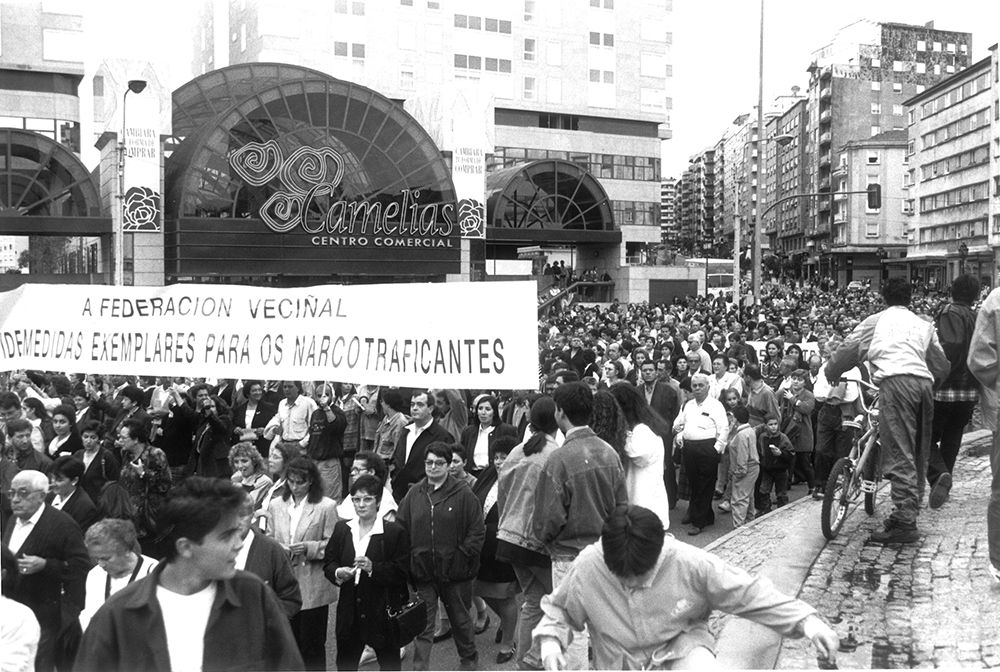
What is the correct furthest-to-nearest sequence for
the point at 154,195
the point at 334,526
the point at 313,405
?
1. the point at 154,195
2. the point at 313,405
3. the point at 334,526

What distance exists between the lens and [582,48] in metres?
64.9

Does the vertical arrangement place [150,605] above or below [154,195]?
below

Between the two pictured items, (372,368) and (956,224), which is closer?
(372,368)

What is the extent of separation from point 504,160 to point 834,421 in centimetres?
5357

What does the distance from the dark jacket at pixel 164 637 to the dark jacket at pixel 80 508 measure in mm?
3717

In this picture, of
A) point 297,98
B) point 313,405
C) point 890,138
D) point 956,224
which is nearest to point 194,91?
point 297,98

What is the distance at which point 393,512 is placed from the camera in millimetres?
6180

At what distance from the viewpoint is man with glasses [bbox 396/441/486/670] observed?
20.1ft

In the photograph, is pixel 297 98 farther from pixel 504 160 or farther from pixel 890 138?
pixel 890 138

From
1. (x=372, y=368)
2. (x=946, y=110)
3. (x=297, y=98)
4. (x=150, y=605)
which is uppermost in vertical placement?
(x=946, y=110)

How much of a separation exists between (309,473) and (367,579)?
2.44ft

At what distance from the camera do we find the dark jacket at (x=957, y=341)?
7.45 meters

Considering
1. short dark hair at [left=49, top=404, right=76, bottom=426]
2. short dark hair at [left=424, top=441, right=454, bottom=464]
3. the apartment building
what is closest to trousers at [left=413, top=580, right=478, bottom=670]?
short dark hair at [left=424, top=441, right=454, bottom=464]

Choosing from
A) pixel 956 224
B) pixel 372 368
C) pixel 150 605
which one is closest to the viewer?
pixel 150 605
